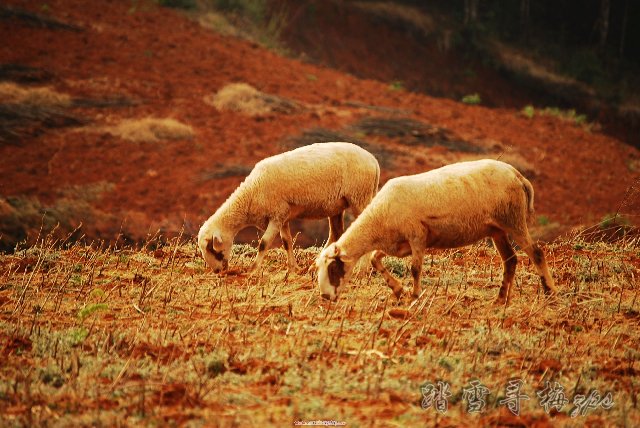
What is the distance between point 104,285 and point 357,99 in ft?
70.2

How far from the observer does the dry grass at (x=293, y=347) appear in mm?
5000

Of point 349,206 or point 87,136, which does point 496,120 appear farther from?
point 349,206

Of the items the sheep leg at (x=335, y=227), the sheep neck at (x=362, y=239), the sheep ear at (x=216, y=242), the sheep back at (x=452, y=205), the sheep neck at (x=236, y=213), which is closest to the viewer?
the sheep back at (x=452, y=205)

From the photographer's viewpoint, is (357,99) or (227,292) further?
(357,99)

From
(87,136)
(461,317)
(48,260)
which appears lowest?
(87,136)

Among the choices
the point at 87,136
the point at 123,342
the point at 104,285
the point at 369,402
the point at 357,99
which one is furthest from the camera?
the point at 357,99

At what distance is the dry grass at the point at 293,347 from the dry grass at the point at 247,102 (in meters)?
16.7

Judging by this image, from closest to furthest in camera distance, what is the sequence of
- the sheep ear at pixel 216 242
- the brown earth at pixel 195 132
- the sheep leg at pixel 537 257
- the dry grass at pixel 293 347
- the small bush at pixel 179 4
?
1. the dry grass at pixel 293 347
2. the sheep leg at pixel 537 257
3. the sheep ear at pixel 216 242
4. the brown earth at pixel 195 132
5. the small bush at pixel 179 4

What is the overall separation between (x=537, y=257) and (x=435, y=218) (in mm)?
1358

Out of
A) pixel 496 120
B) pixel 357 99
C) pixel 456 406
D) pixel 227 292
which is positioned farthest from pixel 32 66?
pixel 456 406

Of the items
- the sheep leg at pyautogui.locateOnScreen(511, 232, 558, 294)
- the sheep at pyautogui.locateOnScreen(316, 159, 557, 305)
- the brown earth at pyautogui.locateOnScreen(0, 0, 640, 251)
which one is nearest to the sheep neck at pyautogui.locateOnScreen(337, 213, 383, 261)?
the sheep at pyautogui.locateOnScreen(316, 159, 557, 305)

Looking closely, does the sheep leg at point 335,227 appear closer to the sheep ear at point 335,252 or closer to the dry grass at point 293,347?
the dry grass at point 293,347

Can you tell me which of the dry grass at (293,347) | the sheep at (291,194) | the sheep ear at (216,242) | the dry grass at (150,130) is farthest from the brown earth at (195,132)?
the dry grass at (293,347)

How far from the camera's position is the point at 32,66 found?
25.6 meters
